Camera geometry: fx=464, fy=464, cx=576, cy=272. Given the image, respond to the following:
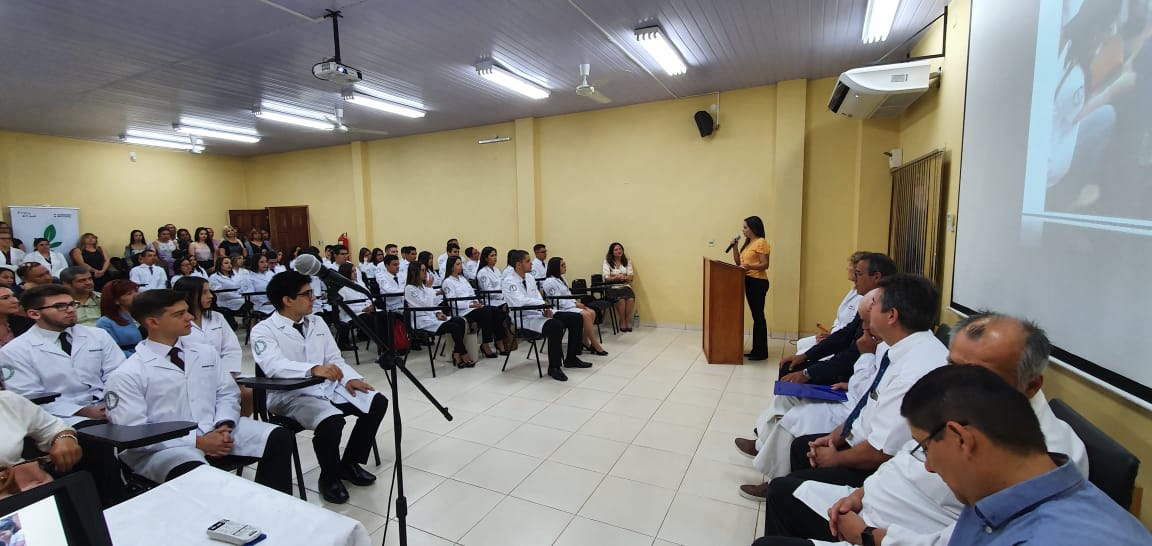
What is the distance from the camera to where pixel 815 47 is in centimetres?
434

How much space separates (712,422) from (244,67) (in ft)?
17.6

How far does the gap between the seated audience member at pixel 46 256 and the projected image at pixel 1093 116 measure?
10138mm

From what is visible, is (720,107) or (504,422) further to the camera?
(720,107)

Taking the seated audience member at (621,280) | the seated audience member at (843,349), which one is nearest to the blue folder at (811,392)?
the seated audience member at (843,349)

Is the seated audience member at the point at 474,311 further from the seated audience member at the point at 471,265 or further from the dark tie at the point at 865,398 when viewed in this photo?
the dark tie at the point at 865,398

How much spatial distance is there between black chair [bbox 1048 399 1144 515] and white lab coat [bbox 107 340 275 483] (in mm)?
2963

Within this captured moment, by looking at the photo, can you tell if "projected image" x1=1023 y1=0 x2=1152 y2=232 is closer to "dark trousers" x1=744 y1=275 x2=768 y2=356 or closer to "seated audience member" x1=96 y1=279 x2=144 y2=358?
"dark trousers" x1=744 y1=275 x2=768 y2=356

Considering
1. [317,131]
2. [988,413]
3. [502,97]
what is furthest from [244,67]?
[988,413]

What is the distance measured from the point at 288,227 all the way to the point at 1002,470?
11.2m

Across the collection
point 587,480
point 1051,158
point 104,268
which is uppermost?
point 1051,158

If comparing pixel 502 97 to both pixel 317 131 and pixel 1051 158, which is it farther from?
pixel 1051 158

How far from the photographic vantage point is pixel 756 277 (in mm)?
4961

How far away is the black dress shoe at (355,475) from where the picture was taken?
8.64 feet

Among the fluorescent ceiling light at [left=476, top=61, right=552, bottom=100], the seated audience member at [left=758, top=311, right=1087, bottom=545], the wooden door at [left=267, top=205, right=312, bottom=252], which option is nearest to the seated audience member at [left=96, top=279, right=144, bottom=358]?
the fluorescent ceiling light at [left=476, top=61, right=552, bottom=100]
